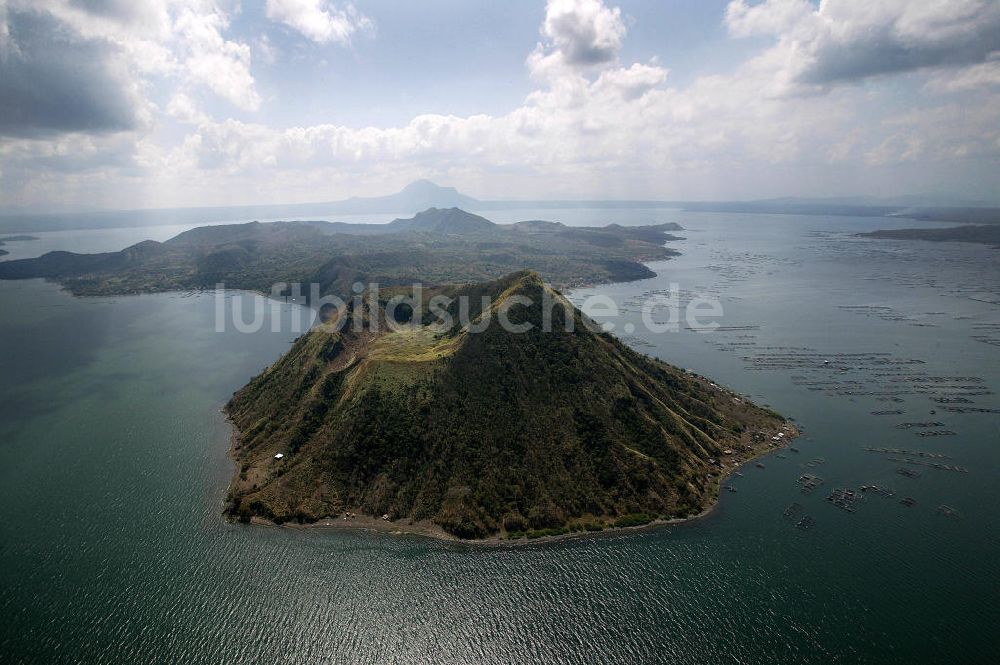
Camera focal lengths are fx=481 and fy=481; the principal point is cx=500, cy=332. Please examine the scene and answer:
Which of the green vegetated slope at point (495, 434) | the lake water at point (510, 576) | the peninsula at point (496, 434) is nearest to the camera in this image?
the lake water at point (510, 576)

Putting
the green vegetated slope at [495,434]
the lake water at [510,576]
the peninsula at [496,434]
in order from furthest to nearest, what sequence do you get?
the green vegetated slope at [495,434]
the peninsula at [496,434]
the lake water at [510,576]

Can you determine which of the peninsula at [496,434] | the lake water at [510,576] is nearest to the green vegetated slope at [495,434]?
the peninsula at [496,434]

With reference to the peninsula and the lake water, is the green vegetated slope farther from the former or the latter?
the lake water

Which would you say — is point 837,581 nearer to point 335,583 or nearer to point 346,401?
point 335,583

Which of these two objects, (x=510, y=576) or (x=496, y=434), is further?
(x=496, y=434)

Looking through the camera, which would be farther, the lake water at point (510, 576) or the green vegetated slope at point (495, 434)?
the green vegetated slope at point (495, 434)

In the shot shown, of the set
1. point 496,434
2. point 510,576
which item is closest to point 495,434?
point 496,434

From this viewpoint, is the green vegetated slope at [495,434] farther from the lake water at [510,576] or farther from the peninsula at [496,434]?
the lake water at [510,576]

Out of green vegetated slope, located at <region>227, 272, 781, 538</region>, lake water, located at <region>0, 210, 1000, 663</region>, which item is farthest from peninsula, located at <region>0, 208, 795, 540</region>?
lake water, located at <region>0, 210, 1000, 663</region>

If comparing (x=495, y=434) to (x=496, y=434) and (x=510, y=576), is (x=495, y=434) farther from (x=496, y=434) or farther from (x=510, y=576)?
(x=510, y=576)
